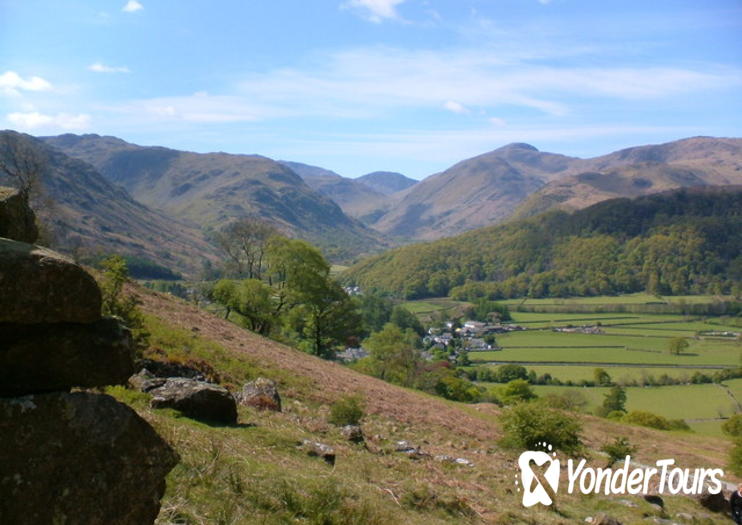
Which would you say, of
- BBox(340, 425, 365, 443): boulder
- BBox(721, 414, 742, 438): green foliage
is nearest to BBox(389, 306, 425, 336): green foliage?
BBox(721, 414, 742, 438): green foliage

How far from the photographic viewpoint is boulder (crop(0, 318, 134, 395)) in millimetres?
6281

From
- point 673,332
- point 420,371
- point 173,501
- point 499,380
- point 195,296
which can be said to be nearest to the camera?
point 173,501

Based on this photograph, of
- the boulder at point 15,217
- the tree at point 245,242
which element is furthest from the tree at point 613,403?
the boulder at point 15,217

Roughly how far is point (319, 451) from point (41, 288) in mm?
10303

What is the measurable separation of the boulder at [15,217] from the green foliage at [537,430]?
2417cm

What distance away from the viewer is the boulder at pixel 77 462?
19.4ft

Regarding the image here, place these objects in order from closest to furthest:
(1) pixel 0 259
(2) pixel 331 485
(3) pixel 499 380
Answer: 1. (1) pixel 0 259
2. (2) pixel 331 485
3. (3) pixel 499 380

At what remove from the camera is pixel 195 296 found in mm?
58500

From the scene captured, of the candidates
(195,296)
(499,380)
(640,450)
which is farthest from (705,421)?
(195,296)

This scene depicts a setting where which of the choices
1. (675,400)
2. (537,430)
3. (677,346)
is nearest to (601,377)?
(675,400)

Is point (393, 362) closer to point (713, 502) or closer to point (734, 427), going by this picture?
point (734, 427)

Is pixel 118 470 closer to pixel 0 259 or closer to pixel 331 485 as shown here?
pixel 0 259

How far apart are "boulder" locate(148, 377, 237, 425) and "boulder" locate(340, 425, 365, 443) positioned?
517 cm

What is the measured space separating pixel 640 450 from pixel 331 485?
3040 cm
